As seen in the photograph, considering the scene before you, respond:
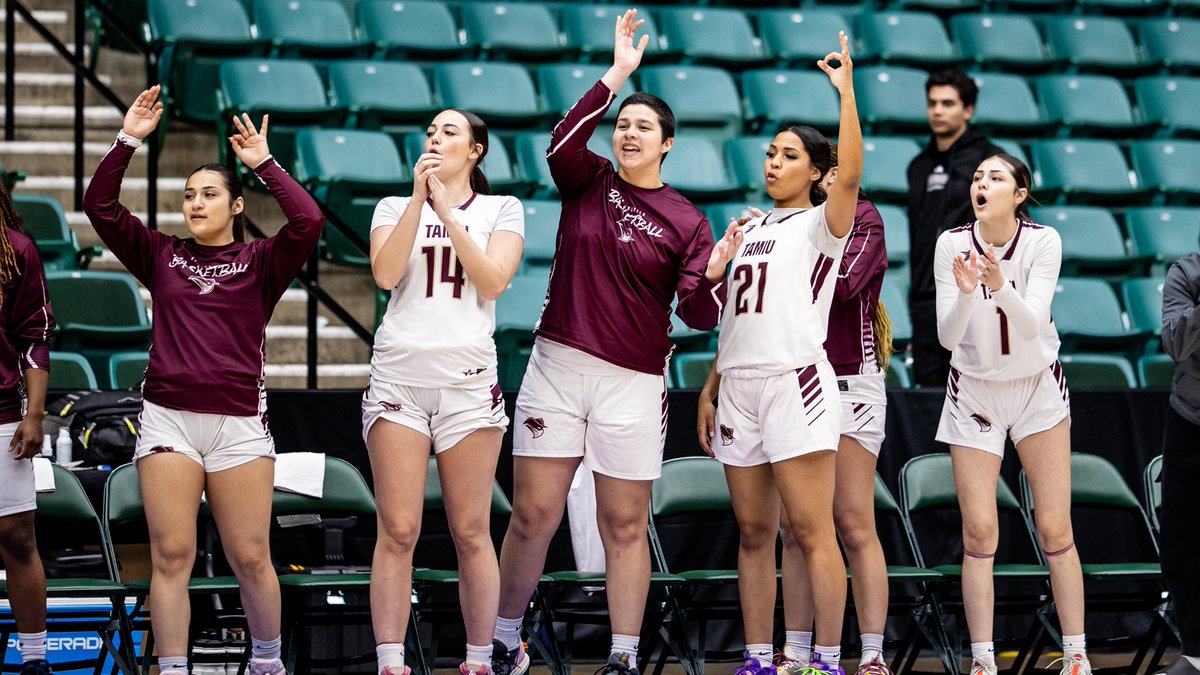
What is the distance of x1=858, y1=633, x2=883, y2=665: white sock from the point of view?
4.90 metres

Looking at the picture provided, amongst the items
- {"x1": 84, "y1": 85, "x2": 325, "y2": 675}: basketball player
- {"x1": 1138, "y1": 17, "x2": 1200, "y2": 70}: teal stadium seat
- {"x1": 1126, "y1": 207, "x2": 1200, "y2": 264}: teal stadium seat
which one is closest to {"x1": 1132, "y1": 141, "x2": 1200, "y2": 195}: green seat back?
{"x1": 1126, "y1": 207, "x2": 1200, "y2": 264}: teal stadium seat

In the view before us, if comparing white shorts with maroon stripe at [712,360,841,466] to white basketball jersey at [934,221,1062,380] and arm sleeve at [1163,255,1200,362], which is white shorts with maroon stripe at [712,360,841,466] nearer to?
white basketball jersey at [934,221,1062,380]

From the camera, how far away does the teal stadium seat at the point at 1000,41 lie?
33.7ft

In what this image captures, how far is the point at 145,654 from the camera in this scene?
4.95m

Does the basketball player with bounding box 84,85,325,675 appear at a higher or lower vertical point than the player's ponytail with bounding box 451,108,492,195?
lower

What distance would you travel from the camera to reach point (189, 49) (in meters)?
8.57

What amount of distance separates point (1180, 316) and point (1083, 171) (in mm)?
5008

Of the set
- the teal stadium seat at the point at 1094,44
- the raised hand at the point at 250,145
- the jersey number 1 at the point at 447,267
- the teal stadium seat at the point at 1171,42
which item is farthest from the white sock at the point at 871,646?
the teal stadium seat at the point at 1171,42

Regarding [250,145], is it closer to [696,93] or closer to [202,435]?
[202,435]

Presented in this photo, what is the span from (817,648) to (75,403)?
2827 mm

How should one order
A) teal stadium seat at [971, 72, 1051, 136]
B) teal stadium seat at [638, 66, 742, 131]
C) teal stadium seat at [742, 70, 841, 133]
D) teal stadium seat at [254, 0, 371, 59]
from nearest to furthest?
teal stadium seat at [254, 0, 371, 59] → teal stadium seat at [638, 66, 742, 131] → teal stadium seat at [742, 70, 841, 133] → teal stadium seat at [971, 72, 1051, 136]

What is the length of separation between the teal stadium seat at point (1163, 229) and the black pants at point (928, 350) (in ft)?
8.96

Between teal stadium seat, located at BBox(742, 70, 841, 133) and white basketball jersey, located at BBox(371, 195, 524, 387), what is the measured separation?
4.90 meters

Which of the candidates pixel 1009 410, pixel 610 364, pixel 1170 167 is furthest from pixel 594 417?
pixel 1170 167
